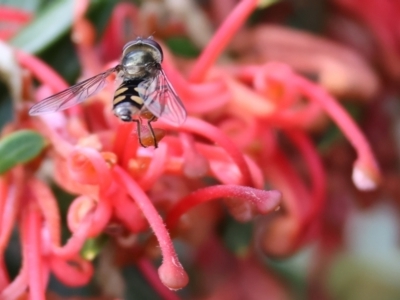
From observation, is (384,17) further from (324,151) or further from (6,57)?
(6,57)

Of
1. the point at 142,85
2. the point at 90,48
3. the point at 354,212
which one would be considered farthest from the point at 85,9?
the point at 354,212

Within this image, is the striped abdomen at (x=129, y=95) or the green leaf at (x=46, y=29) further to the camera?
the green leaf at (x=46, y=29)

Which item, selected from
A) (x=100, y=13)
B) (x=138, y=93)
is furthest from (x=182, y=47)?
(x=138, y=93)

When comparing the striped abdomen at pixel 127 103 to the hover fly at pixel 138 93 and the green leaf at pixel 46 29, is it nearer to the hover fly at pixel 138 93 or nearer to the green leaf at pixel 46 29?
the hover fly at pixel 138 93

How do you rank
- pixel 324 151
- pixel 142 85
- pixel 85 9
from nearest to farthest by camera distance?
pixel 142 85 < pixel 85 9 < pixel 324 151

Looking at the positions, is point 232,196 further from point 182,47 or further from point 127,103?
point 182,47

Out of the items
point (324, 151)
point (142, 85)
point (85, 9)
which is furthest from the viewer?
point (324, 151)

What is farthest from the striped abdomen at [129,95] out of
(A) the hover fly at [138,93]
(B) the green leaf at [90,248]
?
(B) the green leaf at [90,248]
